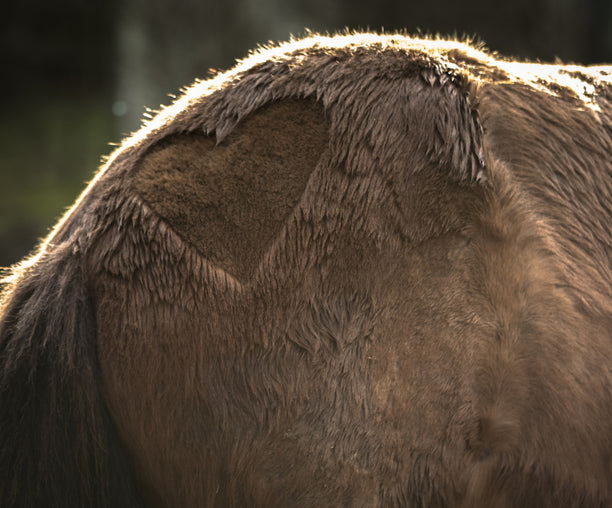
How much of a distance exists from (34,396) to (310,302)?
596 mm

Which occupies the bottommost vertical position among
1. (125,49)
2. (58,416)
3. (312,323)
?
(58,416)

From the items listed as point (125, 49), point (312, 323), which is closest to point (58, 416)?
point (312, 323)

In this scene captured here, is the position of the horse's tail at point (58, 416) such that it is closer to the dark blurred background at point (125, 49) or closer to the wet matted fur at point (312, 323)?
the wet matted fur at point (312, 323)

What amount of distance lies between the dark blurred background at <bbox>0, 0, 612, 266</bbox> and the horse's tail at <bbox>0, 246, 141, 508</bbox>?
5.56 meters

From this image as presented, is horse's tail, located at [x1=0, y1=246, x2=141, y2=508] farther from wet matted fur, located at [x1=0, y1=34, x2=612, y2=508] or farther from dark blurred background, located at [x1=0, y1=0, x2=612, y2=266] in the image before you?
dark blurred background, located at [x1=0, y1=0, x2=612, y2=266]

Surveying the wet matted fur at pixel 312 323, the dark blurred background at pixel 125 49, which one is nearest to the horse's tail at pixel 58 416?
the wet matted fur at pixel 312 323

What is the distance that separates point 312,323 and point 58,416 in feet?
1.81

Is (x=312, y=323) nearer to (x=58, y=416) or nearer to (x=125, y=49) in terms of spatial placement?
(x=58, y=416)

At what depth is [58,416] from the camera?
122cm

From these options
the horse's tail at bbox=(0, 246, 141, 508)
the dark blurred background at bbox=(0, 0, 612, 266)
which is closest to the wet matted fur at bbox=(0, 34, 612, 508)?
the horse's tail at bbox=(0, 246, 141, 508)

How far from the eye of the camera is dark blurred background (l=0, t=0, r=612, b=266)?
266 inches

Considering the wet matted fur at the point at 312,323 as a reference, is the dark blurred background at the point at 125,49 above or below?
above

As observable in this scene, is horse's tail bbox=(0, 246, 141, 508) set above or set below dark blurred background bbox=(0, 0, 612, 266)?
below

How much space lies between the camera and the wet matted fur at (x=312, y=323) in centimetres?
123
